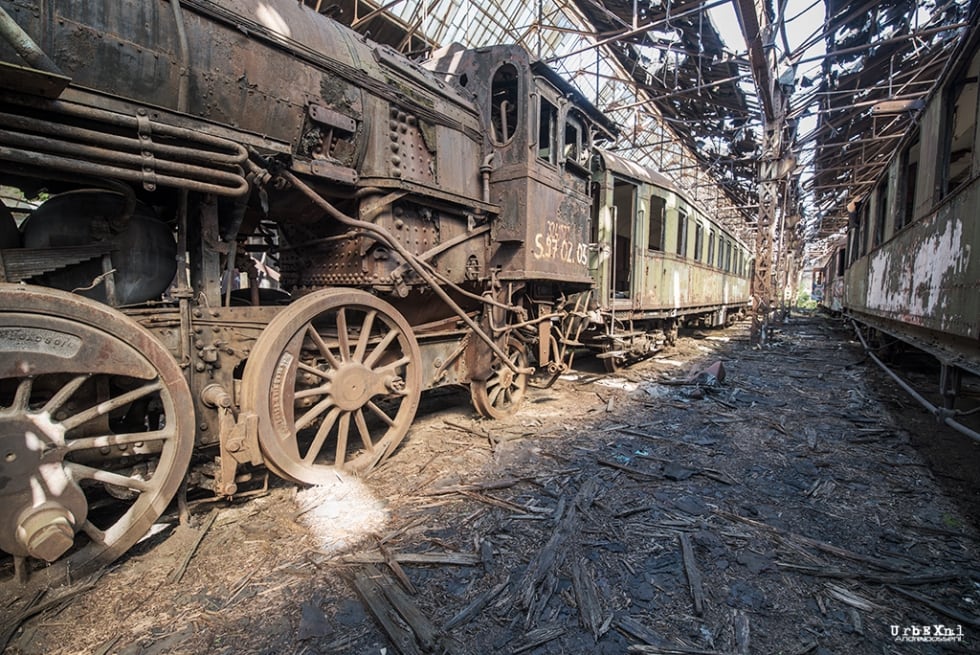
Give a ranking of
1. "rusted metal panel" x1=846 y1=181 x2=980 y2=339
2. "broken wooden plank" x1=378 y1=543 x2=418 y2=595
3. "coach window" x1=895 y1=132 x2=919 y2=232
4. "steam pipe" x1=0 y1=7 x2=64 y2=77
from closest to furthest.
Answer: "steam pipe" x1=0 y1=7 x2=64 y2=77
"broken wooden plank" x1=378 y1=543 x2=418 y2=595
"rusted metal panel" x1=846 y1=181 x2=980 y2=339
"coach window" x1=895 y1=132 x2=919 y2=232

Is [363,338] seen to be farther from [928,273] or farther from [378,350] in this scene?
[928,273]

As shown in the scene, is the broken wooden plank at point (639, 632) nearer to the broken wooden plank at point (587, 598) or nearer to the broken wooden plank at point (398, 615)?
the broken wooden plank at point (587, 598)

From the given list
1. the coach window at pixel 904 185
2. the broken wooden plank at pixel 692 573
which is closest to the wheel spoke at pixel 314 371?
the broken wooden plank at pixel 692 573

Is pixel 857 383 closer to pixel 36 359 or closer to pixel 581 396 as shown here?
pixel 581 396

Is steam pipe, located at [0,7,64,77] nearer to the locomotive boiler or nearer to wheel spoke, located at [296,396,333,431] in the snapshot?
the locomotive boiler

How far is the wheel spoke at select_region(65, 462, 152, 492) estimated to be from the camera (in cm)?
202

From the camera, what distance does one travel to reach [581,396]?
20.0 ft

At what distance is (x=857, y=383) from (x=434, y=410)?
6.56 meters

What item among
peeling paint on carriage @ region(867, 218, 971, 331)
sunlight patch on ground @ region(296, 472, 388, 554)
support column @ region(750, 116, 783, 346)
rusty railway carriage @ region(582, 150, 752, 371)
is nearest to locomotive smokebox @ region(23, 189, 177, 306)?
sunlight patch on ground @ region(296, 472, 388, 554)

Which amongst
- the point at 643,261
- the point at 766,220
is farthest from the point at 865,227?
the point at 643,261

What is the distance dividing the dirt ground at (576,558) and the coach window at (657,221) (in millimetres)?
5507

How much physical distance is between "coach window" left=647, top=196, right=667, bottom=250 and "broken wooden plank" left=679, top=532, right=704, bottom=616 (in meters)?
6.95

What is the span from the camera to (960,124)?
5.00 meters

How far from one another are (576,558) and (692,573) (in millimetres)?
597
